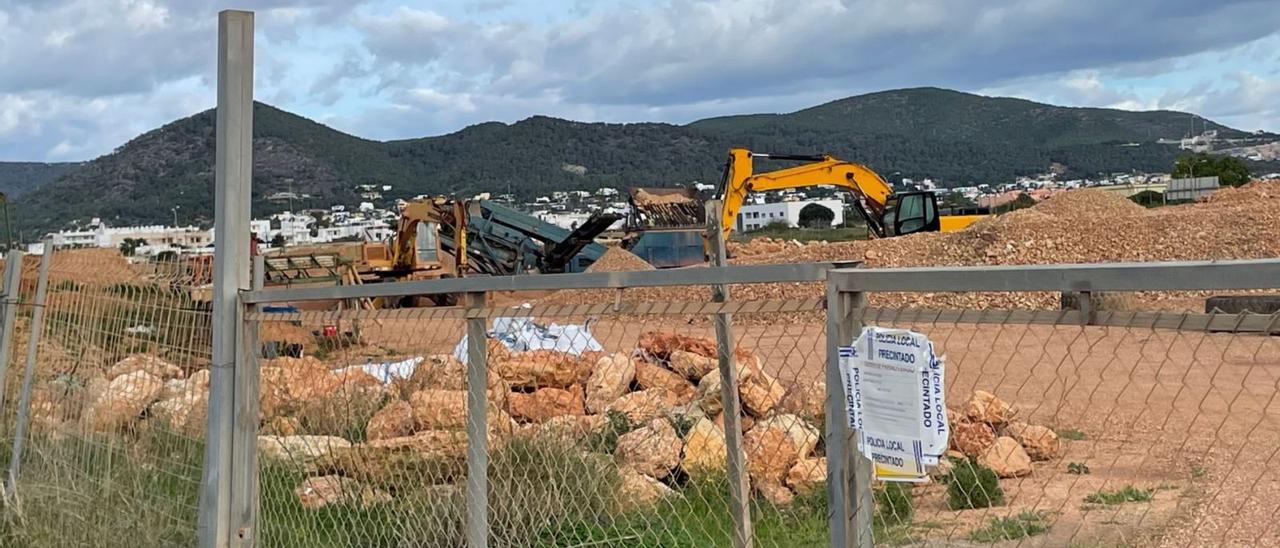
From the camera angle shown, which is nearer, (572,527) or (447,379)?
(572,527)

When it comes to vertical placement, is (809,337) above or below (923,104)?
below

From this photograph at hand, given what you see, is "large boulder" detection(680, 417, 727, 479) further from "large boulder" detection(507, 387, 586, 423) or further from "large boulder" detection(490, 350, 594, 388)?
"large boulder" detection(490, 350, 594, 388)

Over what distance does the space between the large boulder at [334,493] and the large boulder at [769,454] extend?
2.24 m

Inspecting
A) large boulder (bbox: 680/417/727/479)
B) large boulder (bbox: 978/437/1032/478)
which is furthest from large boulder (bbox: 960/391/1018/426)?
large boulder (bbox: 680/417/727/479)

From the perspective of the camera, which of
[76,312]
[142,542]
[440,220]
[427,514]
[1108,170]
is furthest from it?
[1108,170]

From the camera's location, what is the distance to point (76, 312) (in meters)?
7.23

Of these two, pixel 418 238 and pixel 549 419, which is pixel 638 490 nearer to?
pixel 549 419

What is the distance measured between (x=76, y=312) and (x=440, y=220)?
19900 millimetres

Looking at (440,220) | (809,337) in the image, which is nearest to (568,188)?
(440,220)

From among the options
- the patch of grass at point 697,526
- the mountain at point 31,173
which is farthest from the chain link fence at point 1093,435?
the mountain at point 31,173

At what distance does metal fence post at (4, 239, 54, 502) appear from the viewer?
7.10 meters

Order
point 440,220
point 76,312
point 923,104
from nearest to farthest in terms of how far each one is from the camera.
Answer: point 76,312, point 440,220, point 923,104

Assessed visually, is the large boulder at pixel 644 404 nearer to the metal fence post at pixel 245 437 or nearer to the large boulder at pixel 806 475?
the large boulder at pixel 806 475

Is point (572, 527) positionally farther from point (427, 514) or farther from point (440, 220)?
point (440, 220)
